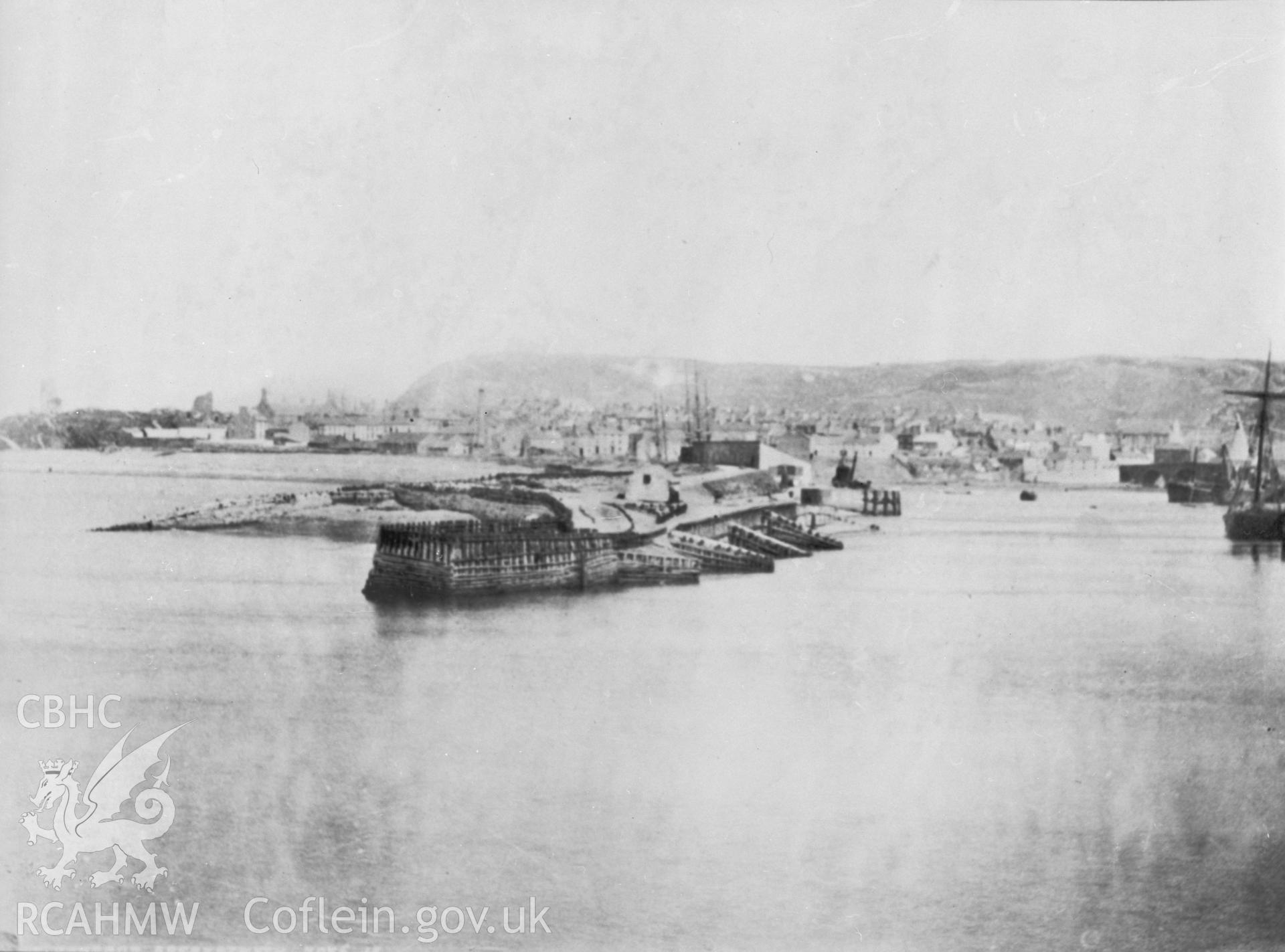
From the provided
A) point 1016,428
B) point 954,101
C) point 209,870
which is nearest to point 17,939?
point 209,870

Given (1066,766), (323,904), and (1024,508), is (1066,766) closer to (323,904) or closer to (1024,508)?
(1024,508)

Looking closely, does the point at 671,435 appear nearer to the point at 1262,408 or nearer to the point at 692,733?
the point at 692,733

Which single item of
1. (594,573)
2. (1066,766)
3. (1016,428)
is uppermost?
(1016,428)

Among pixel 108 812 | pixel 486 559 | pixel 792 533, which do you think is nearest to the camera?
pixel 108 812

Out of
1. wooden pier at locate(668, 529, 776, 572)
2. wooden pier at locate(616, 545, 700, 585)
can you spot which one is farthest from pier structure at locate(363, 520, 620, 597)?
wooden pier at locate(668, 529, 776, 572)

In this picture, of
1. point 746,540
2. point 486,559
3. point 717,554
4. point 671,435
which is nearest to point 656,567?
point 717,554

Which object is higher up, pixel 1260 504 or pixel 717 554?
pixel 1260 504
